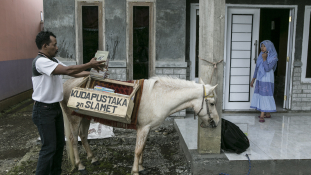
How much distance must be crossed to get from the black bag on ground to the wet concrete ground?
0.71 m

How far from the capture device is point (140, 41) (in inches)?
230

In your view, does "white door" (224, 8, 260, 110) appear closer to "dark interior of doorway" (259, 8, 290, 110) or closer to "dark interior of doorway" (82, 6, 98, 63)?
"dark interior of doorway" (259, 8, 290, 110)

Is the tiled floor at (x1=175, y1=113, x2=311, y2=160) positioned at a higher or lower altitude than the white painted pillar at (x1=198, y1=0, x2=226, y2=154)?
lower

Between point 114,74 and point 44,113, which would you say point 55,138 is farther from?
point 114,74

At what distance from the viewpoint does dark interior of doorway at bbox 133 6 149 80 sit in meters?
5.77

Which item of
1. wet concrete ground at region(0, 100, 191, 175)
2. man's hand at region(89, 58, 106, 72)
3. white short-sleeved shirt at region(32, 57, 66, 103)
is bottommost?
wet concrete ground at region(0, 100, 191, 175)

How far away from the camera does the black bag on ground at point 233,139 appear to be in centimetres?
362

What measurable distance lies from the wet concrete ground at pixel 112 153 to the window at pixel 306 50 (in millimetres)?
3658

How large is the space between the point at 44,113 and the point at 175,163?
2.22 m

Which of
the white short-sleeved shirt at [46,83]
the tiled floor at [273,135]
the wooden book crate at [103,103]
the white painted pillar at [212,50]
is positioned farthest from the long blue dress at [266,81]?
the white short-sleeved shirt at [46,83]

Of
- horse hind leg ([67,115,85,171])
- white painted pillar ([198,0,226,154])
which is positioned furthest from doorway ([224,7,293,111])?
horse hind leg ([67,115,85,171])

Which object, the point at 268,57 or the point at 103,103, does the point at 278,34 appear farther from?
the point at 103,103

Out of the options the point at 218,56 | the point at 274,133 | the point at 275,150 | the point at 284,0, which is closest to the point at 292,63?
the point at 284,0

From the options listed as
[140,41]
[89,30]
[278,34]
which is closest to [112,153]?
[140,41]
